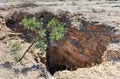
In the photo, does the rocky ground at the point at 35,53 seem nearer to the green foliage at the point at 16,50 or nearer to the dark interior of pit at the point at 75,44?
the green foliage at the point at 16,50

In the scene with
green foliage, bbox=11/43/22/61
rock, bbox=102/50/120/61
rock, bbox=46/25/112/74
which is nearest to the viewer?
rock, bbox=102/50/120/61

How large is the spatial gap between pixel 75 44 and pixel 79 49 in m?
0.33

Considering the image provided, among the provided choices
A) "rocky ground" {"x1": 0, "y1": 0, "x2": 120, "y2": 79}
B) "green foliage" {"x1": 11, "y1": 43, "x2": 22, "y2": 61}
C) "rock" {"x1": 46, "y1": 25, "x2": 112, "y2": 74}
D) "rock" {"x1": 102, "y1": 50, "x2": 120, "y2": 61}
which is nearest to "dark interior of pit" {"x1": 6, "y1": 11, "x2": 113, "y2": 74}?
"rock" {"x1": 46, "y1": 25, "x2": 112, "y2": 74}

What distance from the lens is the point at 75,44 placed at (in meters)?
12.2

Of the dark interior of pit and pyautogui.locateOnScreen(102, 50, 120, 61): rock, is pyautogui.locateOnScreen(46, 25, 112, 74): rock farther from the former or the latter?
pyautogui.locateOnScreen(102, 50, 120, 61): rock

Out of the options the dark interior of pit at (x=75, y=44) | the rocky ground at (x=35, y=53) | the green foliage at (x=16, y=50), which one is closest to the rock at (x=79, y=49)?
the dark interior of pit at (x=75, y=44)

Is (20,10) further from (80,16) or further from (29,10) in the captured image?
(80,16)

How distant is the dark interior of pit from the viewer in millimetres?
11352

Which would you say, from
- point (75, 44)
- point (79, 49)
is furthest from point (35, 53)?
point (79, 49)

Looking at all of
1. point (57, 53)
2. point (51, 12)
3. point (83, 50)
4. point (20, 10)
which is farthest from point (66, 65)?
point (20, 10)

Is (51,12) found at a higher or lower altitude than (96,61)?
higher

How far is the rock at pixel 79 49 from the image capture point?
1129 cm

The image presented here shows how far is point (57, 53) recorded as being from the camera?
13648mm

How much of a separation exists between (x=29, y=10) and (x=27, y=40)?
217 centimetres
